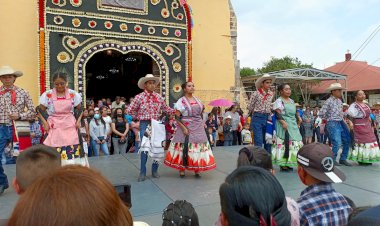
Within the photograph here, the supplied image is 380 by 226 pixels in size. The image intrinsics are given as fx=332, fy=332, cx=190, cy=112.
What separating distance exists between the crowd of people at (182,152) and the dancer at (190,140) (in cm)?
2

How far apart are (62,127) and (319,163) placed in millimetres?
3331

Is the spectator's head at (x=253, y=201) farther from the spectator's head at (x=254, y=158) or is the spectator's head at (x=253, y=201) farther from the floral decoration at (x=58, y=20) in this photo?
the floral decoration at (x=58, y=20)

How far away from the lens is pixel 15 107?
480cm

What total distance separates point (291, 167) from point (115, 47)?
630cm

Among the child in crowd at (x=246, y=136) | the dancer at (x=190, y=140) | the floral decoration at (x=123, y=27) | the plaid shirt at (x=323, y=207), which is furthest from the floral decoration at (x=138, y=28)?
the plaid shirt at (x=323, y=207)

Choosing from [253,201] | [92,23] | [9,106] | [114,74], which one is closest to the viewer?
[253,201]

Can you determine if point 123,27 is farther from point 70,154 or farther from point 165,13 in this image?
point 70,154

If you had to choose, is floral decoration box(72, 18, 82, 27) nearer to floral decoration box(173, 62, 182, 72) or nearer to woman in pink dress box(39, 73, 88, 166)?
floral decoration box(173, 62, 182, 72)

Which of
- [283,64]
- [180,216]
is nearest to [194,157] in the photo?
[180,216]

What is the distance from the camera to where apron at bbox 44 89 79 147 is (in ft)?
14.3

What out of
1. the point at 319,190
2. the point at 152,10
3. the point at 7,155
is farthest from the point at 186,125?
the point at 152,10

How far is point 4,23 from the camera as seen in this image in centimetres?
920

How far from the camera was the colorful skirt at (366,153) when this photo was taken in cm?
653

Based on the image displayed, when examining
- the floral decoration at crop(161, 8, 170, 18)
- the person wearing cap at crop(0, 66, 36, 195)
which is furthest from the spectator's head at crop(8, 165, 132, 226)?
the floral decoration at crop(161, 8, 170, 18)
